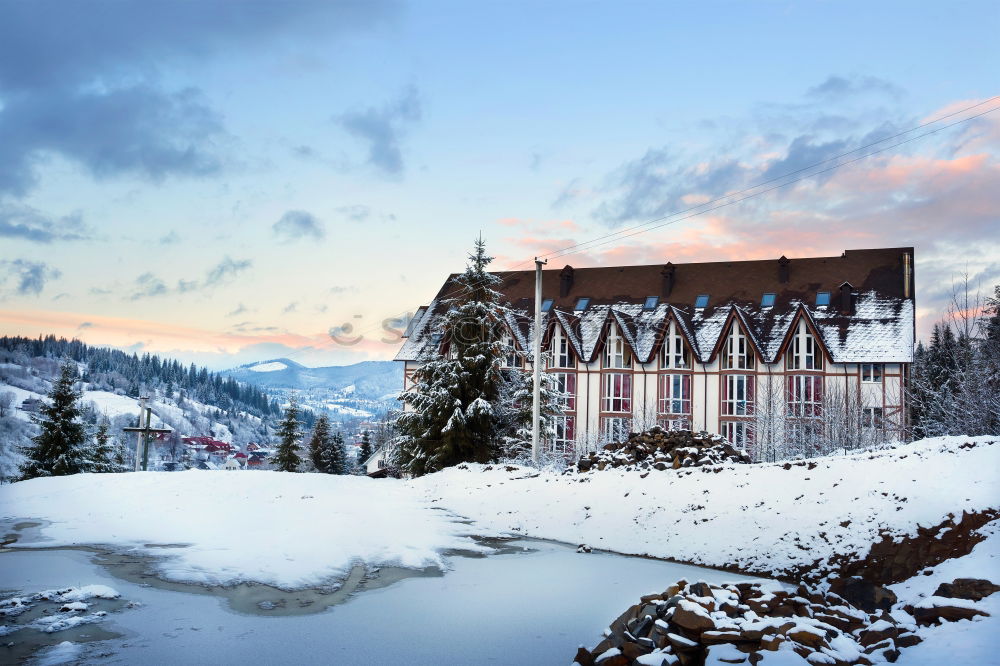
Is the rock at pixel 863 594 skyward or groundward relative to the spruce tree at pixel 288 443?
skyward

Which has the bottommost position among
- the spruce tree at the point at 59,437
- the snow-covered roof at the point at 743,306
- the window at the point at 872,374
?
the spruce tree at the point at 59,437

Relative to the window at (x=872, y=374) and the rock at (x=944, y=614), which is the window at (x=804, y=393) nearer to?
the window at (x=872, y=374)

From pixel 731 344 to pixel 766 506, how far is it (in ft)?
93.9

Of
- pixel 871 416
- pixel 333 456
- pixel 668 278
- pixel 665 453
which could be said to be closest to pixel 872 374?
pixel 871 416

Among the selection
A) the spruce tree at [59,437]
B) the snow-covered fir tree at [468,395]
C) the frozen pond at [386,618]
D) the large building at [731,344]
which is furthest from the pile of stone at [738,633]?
the spruce tree at [59,437]

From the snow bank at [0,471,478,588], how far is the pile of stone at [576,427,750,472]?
4587 mm

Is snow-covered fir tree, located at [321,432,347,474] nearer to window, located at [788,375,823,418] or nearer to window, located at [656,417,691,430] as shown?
window, located at [656,417,691,430]

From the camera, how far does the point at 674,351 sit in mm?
40938

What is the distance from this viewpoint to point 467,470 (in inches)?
842

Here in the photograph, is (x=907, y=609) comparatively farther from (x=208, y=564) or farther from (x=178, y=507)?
(x=178, y=507)

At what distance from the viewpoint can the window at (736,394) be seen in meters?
39.2

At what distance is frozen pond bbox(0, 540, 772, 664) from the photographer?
6883mm

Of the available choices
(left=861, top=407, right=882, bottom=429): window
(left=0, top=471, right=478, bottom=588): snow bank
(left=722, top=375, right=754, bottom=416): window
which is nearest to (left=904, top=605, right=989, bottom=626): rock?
(left=0, top=471, right=478, bottom=588): snow bank

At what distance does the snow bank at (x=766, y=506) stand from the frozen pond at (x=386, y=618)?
1.28 metres
